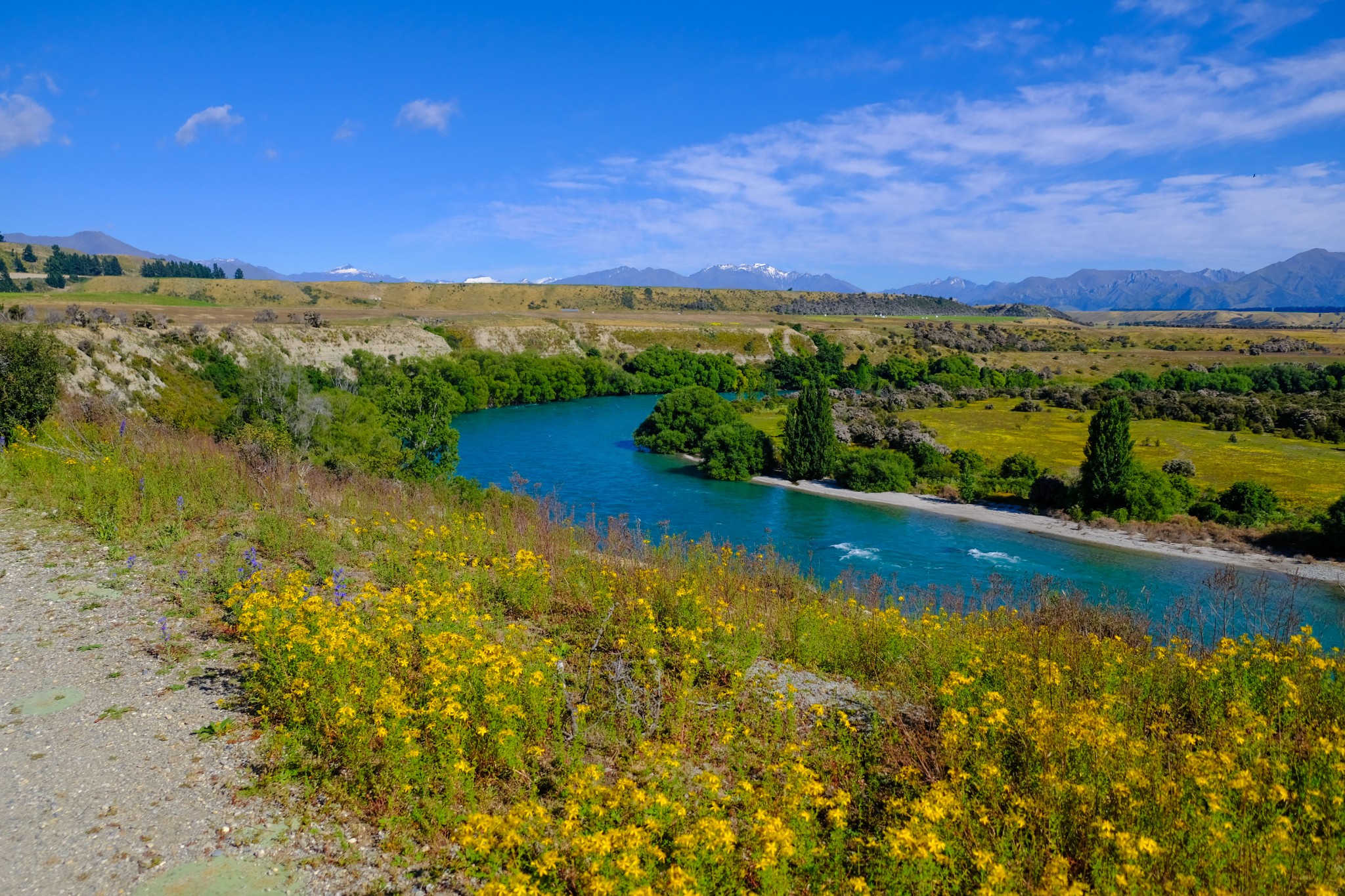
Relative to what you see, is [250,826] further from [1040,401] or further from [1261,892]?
[1040,401]

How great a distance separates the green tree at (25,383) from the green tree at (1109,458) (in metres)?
42.3

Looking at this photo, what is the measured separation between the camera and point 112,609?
9.36m

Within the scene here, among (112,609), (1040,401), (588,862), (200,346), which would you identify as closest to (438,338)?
(200,346)

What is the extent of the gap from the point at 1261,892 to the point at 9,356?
23.8 m

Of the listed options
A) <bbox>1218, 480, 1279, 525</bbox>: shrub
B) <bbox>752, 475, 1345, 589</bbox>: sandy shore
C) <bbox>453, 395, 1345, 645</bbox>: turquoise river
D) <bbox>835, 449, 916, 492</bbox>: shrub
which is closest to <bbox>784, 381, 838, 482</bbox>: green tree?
<bbox>752, 475, 1345, 589</bbox>: sandy shore

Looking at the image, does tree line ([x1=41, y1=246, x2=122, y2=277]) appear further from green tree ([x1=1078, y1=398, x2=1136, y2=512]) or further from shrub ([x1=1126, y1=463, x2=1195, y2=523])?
shrub ([x1=1126, y1=463, x2=1195, y2=523])

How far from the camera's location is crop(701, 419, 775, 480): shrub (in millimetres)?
49312

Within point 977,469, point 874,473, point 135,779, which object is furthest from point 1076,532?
point 135,779

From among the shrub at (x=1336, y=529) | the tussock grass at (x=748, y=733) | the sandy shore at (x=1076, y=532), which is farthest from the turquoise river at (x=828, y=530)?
the tussock grass at (x=748, y=733)

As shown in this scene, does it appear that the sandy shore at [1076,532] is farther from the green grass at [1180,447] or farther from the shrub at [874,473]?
the green grass at [1180,447]

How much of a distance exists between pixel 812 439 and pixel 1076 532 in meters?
16.9

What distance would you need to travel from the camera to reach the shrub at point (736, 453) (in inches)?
1941

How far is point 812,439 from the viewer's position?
48500 millimetres

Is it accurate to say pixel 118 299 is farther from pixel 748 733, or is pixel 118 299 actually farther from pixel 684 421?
pixel 748 733
